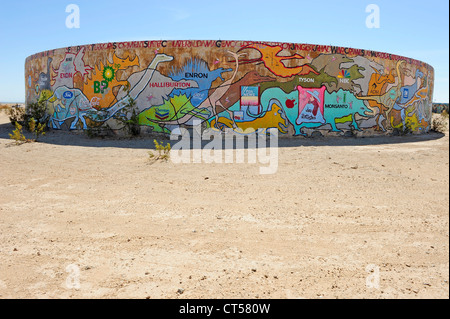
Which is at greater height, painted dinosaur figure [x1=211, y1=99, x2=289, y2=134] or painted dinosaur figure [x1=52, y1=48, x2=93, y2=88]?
painted dinosaur figure [x1=52, y1=48, x2=93, y2=88]

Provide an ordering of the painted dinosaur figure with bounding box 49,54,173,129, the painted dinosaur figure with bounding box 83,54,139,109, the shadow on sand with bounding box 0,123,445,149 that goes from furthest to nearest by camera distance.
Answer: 1. the painted dinosaur figure with bounding box 83,54,139,109
2. the painted dinosaur figure with bounding box 49,54,173,129
3. the shadow on sand with bounding box 0,123,445,149

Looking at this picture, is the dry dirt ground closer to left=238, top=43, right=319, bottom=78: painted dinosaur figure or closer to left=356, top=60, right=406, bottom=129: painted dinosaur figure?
left=238, top=43, right=319, bottom=78: painted dinosaur figure

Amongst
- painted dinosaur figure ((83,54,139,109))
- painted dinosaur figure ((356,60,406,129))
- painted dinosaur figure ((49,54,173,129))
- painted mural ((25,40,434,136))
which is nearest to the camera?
painted mural ((25,40,434,136))

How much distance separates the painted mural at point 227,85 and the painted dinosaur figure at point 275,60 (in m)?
0.03

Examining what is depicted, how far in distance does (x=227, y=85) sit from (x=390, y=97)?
6.52m

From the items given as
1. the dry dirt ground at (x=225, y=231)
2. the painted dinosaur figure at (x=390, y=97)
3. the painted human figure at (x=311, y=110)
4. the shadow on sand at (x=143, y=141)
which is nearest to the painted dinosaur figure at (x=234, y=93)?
the shadow on sand at (x=143, y=141)

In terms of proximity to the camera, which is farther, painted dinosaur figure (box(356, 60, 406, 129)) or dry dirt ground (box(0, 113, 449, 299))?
painted dinosaur figure (box(356, 60, 406, 129))

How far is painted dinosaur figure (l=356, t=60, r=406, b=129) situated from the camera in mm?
13078

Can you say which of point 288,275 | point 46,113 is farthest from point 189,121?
point 288,275

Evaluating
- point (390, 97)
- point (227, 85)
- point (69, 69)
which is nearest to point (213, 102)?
point (227, 85)

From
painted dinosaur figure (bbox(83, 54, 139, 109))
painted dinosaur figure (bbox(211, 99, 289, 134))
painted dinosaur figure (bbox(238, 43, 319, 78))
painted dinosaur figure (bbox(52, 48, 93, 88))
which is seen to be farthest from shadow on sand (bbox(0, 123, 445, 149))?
painted dinosaur figure (bbox(238, 43, 319, 78))

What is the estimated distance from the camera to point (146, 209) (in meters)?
4.70

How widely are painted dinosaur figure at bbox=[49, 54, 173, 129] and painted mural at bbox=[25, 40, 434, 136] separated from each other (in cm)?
4

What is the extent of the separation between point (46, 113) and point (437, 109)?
3344 cm
